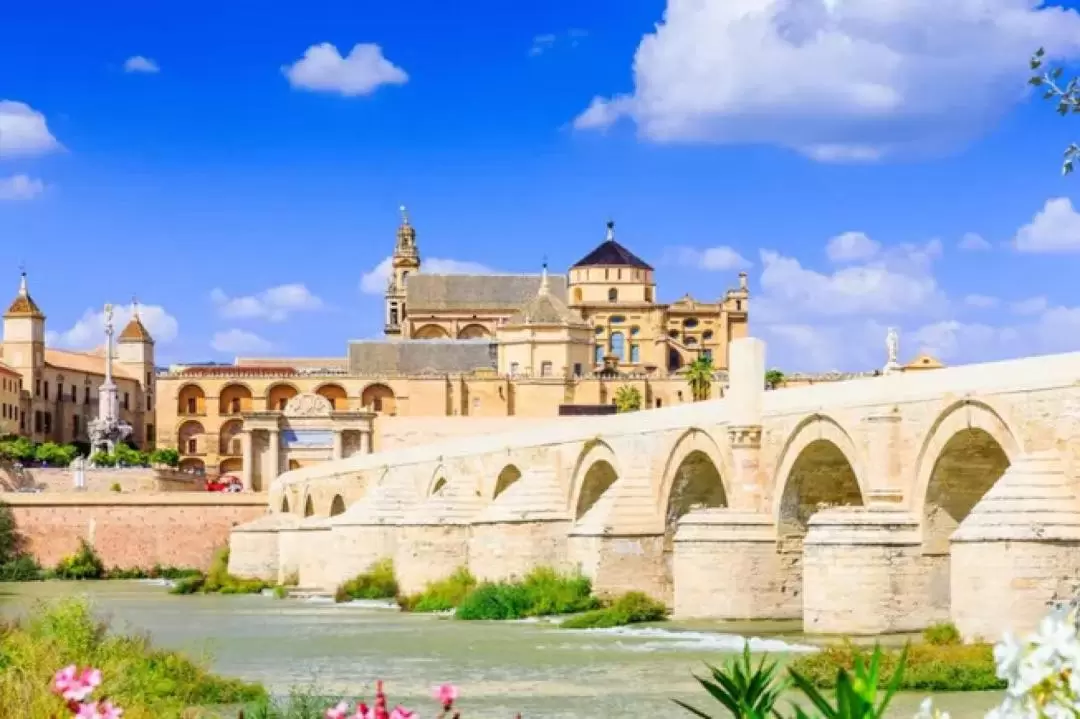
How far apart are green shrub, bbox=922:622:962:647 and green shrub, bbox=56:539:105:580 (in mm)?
44846

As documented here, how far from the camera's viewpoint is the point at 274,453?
7825cm

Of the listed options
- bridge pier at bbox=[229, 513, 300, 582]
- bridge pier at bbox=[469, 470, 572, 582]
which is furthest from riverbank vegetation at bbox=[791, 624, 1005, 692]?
bridge pier at bbox=[229, 513, 300, 582]

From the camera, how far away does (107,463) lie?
290 feet

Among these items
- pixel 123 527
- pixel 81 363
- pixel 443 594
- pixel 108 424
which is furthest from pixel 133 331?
pixel 443 594

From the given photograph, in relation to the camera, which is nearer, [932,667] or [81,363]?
[932,667]

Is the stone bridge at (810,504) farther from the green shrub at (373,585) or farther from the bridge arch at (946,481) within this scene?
the green shrub at (373,585)

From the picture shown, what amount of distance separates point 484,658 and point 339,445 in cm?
5175

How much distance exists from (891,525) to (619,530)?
28.6 ft

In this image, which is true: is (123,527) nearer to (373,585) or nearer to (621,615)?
(373,585)

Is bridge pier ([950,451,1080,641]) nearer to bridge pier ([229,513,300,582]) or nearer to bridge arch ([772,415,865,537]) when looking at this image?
bridge arch ([772,415,865,537])

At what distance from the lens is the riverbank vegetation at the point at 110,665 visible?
1353 centimetres

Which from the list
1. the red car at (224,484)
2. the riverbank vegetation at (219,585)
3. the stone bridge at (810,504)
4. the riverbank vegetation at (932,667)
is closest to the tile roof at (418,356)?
the red car at (224,484)

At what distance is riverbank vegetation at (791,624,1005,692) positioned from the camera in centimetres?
1866

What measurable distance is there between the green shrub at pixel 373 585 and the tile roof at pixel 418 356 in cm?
5383
